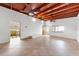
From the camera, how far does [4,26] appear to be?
304 inches

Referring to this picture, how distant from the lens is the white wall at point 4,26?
7398 millimetres

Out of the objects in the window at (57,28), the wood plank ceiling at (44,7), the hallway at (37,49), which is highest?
the wood plank ceiling at (44,7)

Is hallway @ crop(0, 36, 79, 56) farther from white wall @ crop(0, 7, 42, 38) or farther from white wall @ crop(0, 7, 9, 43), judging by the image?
white wall @ crop(0, 7, 42, 38)

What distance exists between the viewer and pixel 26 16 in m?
11.0

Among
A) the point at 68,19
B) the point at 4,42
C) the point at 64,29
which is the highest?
the point at 68,19

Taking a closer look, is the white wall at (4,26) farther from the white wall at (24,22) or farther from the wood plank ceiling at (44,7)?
the wood plank ceiling at (44,7)

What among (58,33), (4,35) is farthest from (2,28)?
(58,33)

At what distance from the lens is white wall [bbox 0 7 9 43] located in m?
7.40

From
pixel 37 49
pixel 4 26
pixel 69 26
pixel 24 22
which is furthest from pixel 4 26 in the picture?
pixel 69 26

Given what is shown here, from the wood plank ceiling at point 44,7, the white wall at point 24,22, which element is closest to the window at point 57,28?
the white wall at point 24,22

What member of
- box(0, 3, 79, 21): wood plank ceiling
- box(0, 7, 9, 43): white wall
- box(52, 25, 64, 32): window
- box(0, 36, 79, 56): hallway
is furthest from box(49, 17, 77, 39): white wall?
box(0, 7, 9, 43): white wall

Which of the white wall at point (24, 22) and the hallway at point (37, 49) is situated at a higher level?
the white wall at point (24, 22)

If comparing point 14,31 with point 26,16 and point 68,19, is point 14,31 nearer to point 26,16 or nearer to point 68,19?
point 26,16

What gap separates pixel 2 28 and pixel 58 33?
7809 millimetres
